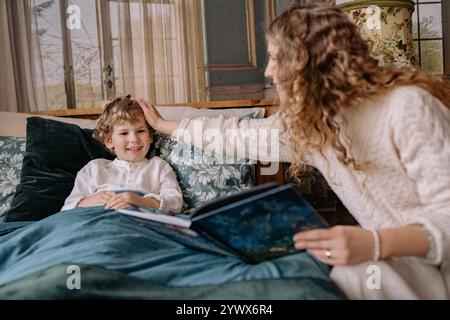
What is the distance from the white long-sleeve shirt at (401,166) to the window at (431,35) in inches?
89.8

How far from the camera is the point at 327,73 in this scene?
0.90 metres

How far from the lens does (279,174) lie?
5.91 feet

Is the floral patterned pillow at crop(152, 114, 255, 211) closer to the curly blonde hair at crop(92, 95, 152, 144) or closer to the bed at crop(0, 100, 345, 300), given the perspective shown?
the bed at crop(0, 100, 345, 300)

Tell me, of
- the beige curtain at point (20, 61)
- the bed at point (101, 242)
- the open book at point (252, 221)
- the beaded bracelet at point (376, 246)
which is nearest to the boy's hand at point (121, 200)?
the bed at point (101, 242)

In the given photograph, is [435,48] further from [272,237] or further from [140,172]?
[272,237]

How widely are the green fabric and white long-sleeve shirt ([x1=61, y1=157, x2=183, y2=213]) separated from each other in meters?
0.65

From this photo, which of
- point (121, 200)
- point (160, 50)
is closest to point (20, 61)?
point (160, 50)

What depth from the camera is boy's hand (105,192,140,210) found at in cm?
124

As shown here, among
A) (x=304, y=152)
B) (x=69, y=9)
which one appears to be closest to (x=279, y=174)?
(x=304, y=152)

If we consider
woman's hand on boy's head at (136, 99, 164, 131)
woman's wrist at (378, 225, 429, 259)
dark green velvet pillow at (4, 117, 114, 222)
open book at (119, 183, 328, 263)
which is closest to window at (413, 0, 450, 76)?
woman's hand on boy's head at (136, 99, 164, 131)

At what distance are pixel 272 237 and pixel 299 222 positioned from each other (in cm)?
6

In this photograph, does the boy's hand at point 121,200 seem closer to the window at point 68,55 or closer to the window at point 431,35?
the window at point 68,55

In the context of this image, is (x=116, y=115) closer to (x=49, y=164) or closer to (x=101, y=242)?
(x=49, y=164)

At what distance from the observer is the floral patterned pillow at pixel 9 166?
154cm
